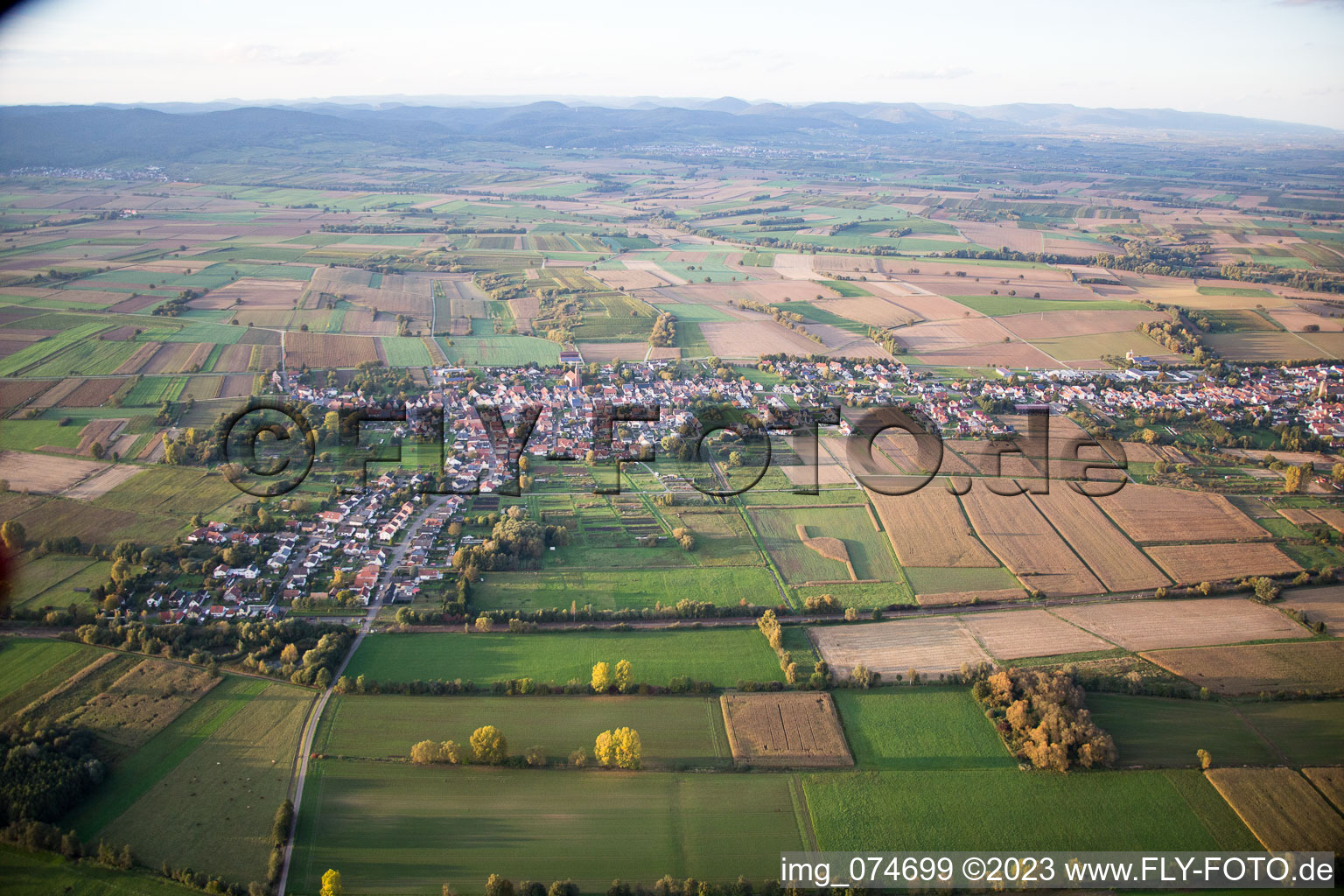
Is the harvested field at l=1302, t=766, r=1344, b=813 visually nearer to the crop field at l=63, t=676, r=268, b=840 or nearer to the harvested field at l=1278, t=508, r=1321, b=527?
the harvested field at l=1278, t=508, r=1321, b=527

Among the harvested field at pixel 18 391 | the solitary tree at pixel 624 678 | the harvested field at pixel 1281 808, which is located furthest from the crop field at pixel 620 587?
the harvested field at pixel 18 391

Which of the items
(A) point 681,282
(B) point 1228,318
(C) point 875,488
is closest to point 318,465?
(C) point 875,488

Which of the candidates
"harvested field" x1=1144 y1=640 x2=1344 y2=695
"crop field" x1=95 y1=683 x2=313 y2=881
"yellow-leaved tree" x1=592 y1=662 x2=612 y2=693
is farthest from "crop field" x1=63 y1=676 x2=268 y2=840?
"harvested field" x1=1144 y1=640 x2=1344 y2=695

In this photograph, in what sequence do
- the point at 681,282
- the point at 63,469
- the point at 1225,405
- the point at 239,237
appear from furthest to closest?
the point at 239,237 < the point at 681,282 < the point at 1225,405 < the point at 63,469

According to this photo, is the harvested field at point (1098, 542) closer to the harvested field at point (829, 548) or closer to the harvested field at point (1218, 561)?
the harvested field at point (1218, 561)

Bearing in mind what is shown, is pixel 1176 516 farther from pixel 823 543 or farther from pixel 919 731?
pixel 919 731

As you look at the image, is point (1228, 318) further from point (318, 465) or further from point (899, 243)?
point (318, 465)
